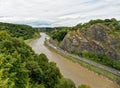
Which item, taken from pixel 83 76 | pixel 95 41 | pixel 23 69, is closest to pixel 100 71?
pixel 83 76

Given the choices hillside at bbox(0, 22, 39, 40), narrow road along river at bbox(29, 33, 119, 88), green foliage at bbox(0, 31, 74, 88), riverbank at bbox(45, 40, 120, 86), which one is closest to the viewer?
green foliage at bbox(0, 31, 74, 88)

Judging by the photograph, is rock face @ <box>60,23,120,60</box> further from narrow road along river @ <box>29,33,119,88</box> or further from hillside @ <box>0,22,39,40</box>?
hillside @ <box>0,22,39,40</box>

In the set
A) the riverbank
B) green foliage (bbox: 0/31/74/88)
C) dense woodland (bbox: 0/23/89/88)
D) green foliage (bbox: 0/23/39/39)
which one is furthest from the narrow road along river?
green foliage (bbox: 0/23/39/39)

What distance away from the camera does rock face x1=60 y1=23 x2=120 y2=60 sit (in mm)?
52375

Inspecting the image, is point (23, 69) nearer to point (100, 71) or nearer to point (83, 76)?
point (83, 76)

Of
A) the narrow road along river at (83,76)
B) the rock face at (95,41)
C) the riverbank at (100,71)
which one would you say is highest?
the rock face at (95,41)

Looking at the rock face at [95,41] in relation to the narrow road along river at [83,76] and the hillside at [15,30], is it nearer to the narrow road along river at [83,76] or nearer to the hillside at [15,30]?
the narrow road along river at [83,76]

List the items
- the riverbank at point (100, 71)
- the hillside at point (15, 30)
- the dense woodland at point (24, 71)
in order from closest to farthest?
the dense woodland at point (24, 71), the riverbank at point (100, 71), the hillside at point (15, 30)

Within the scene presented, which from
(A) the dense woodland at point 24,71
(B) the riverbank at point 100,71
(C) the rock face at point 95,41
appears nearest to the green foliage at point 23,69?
(A) the dense woodland at point 24,71

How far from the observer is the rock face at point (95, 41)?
172ft

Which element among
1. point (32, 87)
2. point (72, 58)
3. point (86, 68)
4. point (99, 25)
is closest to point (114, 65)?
point (86, 68)

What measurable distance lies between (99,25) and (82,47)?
6230 mm

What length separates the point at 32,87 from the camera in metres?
23.0

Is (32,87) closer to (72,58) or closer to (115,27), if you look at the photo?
(72,58)
